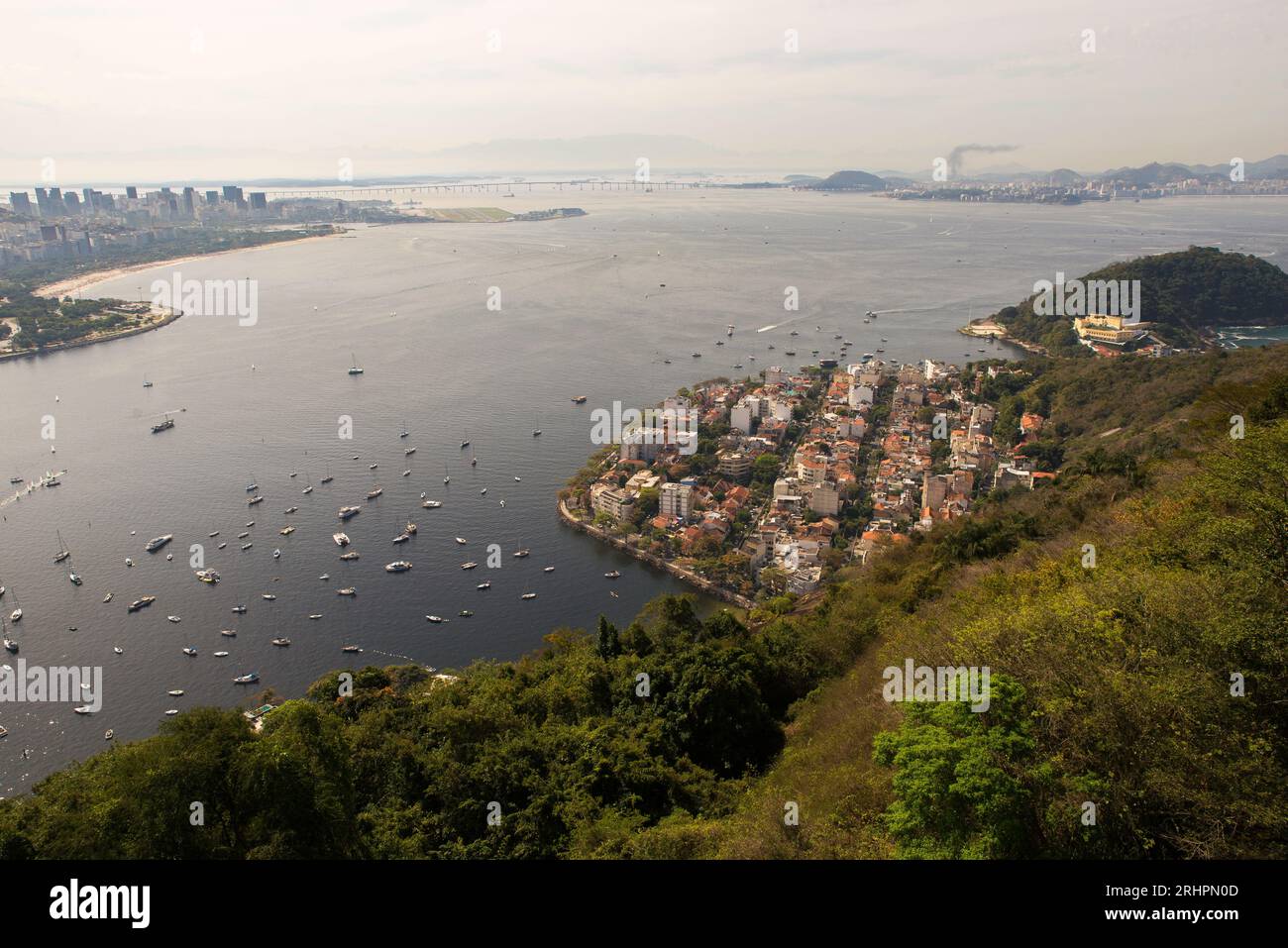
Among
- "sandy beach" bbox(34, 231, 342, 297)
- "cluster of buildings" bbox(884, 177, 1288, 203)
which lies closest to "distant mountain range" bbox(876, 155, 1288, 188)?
"cluster of buildings" bbox(884, 177, 1288, 203)

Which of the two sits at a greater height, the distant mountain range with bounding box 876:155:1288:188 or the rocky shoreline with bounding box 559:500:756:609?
the distant mountain range with bounding box 876:155:1288:188

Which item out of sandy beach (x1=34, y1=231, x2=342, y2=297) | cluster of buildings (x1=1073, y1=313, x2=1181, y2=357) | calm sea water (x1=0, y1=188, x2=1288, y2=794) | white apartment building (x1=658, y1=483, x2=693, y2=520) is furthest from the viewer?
sandy beach (x1=34, y1=231, x2=342, y2=297)

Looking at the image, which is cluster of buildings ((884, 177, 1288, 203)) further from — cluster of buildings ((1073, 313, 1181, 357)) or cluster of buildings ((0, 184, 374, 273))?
cluster of buildings ((1073, 313, 1181, 357))

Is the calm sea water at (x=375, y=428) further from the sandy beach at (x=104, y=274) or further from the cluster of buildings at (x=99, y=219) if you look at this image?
the cluster of buildings at (x=99, y=219)

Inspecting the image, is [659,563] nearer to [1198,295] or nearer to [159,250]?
[1198,295]

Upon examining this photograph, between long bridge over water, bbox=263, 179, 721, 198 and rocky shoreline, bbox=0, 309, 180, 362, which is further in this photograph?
long bridge over water, bbox=263, 179, 721, 198

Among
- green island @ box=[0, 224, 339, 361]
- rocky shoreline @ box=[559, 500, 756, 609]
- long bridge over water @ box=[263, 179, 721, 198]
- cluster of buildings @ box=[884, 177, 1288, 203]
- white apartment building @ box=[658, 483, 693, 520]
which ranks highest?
long bridge over water @ box=[263, 179, 721, 198]

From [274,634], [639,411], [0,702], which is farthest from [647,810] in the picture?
[639,411]
